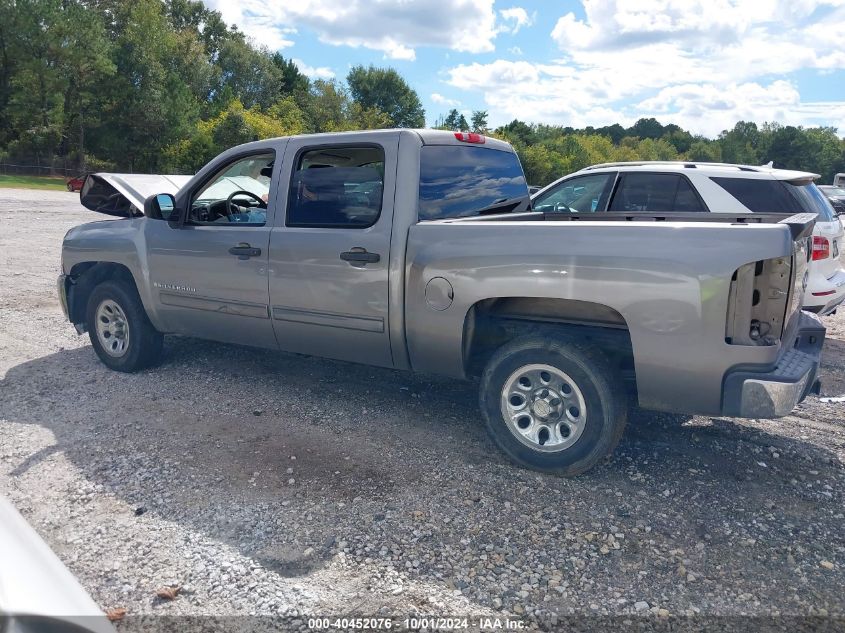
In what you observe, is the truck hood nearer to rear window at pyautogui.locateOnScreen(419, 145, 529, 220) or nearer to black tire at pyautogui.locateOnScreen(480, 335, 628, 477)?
rear window at pyautogui.locateOnScreen(419, 145, 529, 220)

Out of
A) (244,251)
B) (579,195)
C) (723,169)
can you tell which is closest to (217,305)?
(244,251)

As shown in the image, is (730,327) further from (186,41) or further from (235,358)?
(186,41)

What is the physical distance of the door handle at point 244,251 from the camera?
4.85m

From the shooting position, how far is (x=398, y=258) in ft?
13.9

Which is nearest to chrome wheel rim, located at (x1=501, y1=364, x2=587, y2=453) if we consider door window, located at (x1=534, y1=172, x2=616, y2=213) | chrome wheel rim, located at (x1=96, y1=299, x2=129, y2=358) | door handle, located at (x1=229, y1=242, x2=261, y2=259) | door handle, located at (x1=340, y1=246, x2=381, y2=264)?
door handle, located at (x1=340, y1=246, x2=381, y2=264)

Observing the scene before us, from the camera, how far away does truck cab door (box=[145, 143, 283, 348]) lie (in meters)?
4.92

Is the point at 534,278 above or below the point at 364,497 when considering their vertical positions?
above

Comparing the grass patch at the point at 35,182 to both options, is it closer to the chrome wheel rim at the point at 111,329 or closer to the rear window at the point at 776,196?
the chrome wheel rim at the point at 111,329

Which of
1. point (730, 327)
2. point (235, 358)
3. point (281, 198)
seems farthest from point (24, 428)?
point (730, 327)

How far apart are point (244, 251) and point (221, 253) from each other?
0.26 m

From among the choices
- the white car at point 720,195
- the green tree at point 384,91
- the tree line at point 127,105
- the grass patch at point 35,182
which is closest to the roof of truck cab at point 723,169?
the white car at point 720,195

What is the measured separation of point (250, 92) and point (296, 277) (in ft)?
226

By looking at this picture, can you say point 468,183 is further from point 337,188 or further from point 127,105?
point 127,105

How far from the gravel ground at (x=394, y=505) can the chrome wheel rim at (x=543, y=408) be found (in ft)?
0.80
